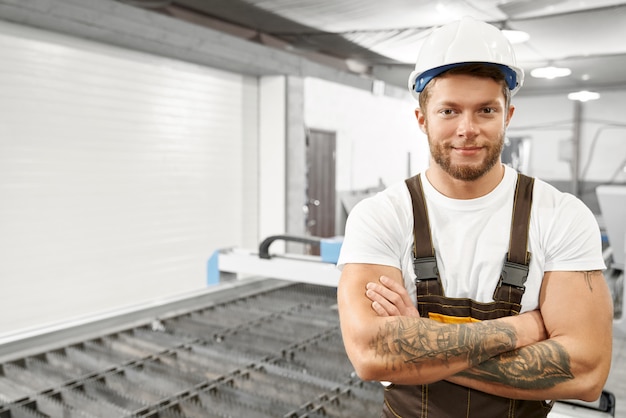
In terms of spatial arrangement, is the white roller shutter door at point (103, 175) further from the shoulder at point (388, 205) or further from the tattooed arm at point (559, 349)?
the tattooed arm at point (559, 349)

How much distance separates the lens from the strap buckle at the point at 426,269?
3.96 feet

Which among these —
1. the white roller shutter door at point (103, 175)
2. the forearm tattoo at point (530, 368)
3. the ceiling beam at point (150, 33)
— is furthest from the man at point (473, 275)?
the ceiling beam at point (150, 33)

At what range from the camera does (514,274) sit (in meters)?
1.17

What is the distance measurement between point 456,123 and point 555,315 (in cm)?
49

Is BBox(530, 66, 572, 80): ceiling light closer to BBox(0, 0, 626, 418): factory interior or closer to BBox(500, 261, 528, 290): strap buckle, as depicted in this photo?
BBox(0, 0, 626, 418): factory interior

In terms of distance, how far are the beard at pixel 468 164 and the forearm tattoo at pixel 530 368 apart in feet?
1.32

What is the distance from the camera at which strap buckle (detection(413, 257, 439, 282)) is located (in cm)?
121

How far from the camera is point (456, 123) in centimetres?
121

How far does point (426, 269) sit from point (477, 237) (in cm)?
15

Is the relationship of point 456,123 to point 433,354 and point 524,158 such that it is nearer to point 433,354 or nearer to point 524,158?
point 433,354

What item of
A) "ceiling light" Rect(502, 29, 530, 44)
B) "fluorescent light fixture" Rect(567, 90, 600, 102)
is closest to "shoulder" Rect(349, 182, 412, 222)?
"ceiling light" Rect(502, 29, 530, 44)

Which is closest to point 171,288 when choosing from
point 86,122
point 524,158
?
point 86,122

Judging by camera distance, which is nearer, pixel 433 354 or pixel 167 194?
pixel 433 354

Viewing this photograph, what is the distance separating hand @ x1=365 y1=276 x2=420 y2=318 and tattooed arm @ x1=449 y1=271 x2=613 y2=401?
0.18m
